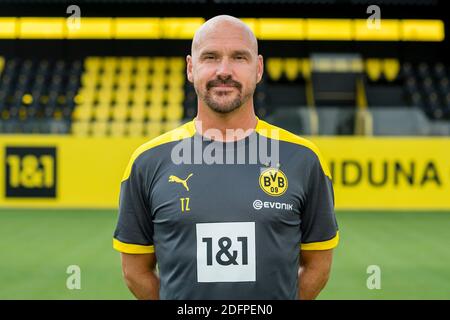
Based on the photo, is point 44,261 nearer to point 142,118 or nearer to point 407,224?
point 407,224

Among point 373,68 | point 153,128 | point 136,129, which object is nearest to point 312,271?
point 153,128

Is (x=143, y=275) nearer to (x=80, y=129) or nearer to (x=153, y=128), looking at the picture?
(x=80, y=129)

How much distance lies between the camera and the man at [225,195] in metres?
2.41

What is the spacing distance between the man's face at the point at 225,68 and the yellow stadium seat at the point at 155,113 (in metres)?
14.8

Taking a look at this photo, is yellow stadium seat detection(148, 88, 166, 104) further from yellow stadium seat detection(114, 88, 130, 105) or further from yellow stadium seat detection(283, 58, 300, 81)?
yellow stadium seat detection(283, 58, 300, 81)

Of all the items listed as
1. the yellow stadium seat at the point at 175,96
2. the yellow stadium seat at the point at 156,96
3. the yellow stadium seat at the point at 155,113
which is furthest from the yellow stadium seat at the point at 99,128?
the yellow stadium seat at the point at 175,96

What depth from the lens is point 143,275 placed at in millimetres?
2684

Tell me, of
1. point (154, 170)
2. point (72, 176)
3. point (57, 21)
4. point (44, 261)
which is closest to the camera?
point (154, 170)

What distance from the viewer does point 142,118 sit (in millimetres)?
17281

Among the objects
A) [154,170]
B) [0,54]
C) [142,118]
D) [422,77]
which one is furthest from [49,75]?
[154,170]

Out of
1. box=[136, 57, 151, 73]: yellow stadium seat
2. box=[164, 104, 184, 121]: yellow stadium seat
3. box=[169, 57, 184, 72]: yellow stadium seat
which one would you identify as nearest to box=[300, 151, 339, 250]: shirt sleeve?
box=[164, 104, 184, 121]: yellow stadium seat

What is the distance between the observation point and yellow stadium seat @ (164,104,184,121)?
17.2m
